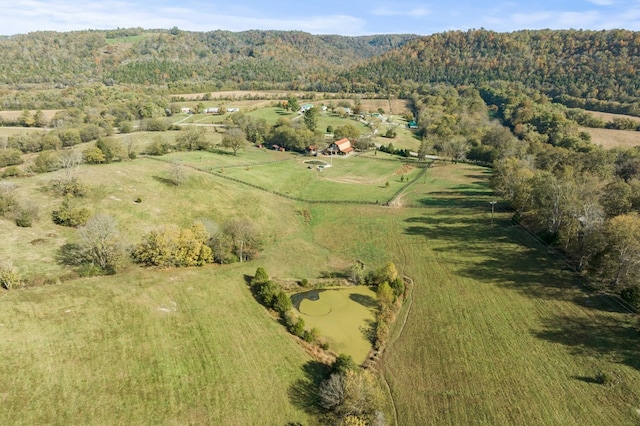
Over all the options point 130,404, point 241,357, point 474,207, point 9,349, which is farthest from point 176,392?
point 474,207

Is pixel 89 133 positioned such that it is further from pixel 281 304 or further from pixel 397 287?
pixel 397 287

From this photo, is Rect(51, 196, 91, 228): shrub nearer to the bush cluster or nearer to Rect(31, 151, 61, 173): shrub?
Rect(31, 151, 61, 173): shrub

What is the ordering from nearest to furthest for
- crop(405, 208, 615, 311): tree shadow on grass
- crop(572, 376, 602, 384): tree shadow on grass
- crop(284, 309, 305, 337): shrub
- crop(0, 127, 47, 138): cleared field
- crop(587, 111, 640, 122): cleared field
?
crop(572, 376, 602, 384): tree shadow on grass
crop(284, 309, 305, 337): shrub
crop(405, 208, 615, 311): tree shadow on grass
crop(0, 127, 47, 138): cleared field
crop(587, 111, 640, 122): cleared field

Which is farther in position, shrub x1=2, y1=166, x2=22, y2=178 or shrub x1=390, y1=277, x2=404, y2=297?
shrub x1=2, y1=166, x2=22, y2=178

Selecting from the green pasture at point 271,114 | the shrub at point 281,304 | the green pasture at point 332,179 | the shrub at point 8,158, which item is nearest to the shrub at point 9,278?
the shrub at point 281,304

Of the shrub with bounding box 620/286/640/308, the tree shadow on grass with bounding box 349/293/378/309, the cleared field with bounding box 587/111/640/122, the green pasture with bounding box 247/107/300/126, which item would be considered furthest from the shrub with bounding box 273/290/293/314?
the cleared field with bounding box 587/111/640/122

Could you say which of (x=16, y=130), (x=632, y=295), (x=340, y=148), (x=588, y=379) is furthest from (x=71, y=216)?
(x=16, y=130)
